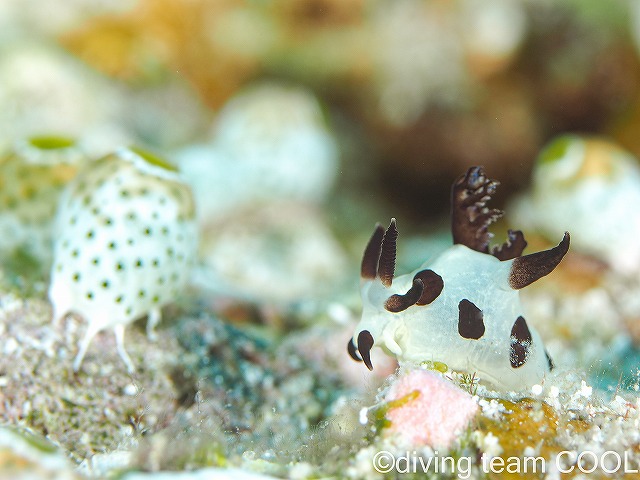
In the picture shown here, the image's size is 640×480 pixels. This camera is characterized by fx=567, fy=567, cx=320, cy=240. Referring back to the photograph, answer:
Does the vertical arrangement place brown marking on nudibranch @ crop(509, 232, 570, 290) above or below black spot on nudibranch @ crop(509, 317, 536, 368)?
above

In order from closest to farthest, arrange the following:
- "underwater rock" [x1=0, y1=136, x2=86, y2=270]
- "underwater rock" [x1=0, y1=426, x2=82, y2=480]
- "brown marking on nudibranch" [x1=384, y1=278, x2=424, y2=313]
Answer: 1. "underwater rock" [x1=0, y1=426, x2=82, y2=480]
2. "brown marking on nudibranch" [x1=384, y1=278, x2=424, y2=313]
3. "underwater rock" [x1=0, y1=136, x2=86, y2=270]

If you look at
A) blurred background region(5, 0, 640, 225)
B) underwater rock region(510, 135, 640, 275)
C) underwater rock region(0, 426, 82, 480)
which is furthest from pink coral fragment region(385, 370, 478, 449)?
blurred background region(5, 0, 640, 225)

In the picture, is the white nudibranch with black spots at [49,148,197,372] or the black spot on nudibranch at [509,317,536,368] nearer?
the black spot on nudibranch at [509,317,536,368]

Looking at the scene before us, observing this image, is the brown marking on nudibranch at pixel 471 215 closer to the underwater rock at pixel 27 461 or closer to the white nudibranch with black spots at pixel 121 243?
the white nudibranch with black spots at pixel 121 243

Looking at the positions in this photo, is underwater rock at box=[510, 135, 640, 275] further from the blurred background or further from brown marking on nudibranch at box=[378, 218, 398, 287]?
brown marking on nudibranch at box=[378, 218, 398, 287]

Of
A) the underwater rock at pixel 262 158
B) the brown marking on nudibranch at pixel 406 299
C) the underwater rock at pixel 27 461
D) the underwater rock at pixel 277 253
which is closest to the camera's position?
the underwater rock at pixel 27 461

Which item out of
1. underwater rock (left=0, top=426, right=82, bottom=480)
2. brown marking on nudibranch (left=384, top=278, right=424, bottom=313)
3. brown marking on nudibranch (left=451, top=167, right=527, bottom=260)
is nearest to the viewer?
underwater rock (left=0, top=426, right=82, bottom=480)

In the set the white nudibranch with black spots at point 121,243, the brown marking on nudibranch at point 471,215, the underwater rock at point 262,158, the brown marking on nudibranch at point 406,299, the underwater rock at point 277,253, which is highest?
the brown marking on nudibranch at point 471,215

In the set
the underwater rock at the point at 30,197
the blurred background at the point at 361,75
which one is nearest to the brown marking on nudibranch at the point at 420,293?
the underwater rock at the point at 30,197
